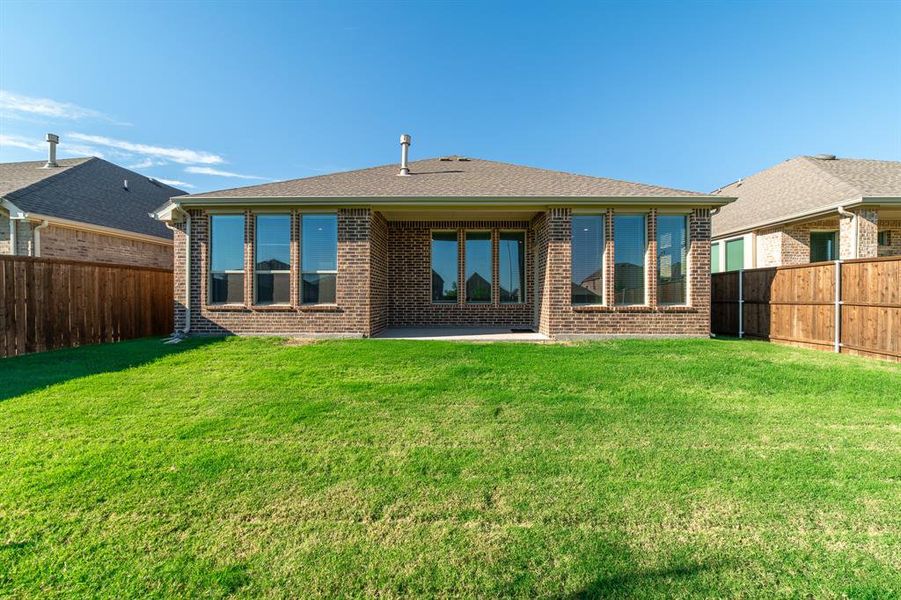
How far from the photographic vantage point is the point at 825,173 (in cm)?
1234

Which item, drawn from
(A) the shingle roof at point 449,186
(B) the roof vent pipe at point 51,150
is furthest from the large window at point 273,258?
(B) the roof vent pipe at point 51,150

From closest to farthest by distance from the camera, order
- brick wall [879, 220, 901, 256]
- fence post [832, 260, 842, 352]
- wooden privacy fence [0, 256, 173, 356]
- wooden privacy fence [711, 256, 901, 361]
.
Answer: wooden privacy fence [711, 256, 901, 361]
wooden privacy fence [0, 256, 173, 356]
fence post [832, 260, 842, 352]
brick wall [879, 220, 901, 256]

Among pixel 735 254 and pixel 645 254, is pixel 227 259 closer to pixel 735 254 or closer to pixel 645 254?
pixel 645 254

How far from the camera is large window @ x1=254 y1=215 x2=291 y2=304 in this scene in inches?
356

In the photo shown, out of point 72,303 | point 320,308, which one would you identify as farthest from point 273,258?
point 72,303

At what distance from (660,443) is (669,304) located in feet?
20.9

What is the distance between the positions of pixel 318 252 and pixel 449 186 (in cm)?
348

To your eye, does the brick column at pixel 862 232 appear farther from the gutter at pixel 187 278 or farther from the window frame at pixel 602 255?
the gutter at pixel 187 278

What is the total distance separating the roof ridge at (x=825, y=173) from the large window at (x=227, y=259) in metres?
15.1

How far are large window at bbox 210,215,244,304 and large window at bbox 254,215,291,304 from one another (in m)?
0.39

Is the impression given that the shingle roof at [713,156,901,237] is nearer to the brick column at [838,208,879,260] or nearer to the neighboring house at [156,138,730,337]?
the brick column at [838,208,879,260]

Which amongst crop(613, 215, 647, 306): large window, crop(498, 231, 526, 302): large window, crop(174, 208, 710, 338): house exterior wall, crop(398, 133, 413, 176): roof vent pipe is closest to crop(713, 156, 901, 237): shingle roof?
crop(174, 208, 710, 338): house exterior wall

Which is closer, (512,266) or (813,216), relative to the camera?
(813,216)

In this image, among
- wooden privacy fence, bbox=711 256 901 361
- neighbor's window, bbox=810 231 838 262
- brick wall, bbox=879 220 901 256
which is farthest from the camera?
brick wall, bbox=879 220 901 256
